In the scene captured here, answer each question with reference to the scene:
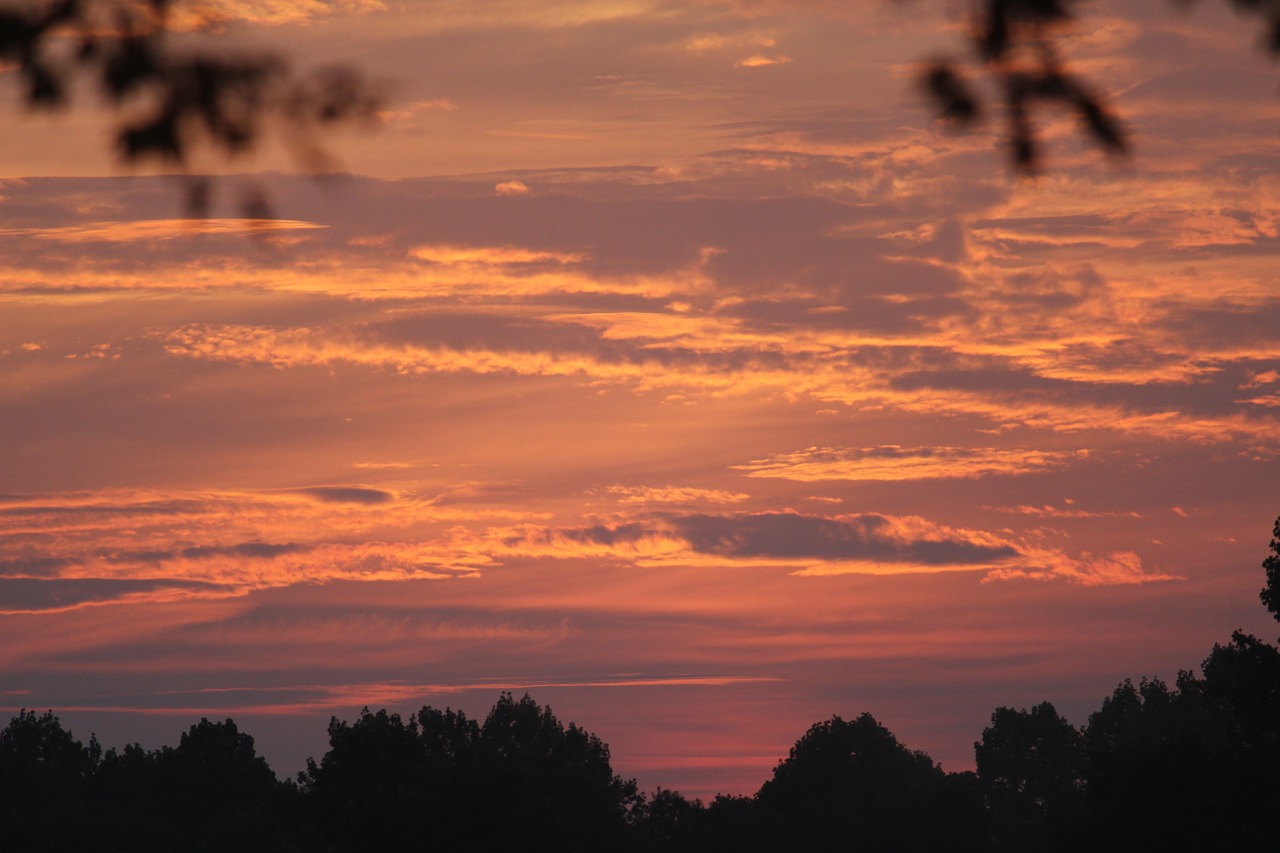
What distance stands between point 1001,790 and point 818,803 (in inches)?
1041

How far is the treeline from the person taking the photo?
63.6 meters

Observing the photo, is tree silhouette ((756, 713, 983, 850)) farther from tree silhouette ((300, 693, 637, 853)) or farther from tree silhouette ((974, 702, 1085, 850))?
tree silhouette ((300, 693, 637, 853))

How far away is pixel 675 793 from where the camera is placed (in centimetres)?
16312

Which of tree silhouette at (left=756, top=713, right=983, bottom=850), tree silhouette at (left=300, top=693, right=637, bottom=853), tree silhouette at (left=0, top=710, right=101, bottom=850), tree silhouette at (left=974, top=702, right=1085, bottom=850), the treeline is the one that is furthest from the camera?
tree silhouette at (left=974, top=702, right=1085, bottom=850)

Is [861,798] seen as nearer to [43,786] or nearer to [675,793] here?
[675,793]

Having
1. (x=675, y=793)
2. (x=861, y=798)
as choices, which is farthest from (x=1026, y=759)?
(x=675, y=793)

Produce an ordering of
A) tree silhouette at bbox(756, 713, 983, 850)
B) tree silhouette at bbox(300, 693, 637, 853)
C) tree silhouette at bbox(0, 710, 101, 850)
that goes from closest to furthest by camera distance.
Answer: tree silhouette at bbox(300, 693, 637, 853) < tree silhouette at bbox(756, 713, 983, 850) < tree silhouette at bbox(0, 710, 101, 850)

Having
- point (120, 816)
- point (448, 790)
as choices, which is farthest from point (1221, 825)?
point (120, 816)

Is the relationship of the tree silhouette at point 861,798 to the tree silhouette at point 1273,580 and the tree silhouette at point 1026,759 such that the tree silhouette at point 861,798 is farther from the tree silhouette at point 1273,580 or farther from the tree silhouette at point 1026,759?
the tree silhouette at point 1273,580

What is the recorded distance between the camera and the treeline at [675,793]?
63.6m

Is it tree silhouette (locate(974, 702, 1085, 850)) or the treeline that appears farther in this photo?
tree silhouette (locate(974, 702, 1085, 850))

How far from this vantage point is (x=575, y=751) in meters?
147

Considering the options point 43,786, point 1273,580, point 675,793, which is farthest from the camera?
point 675,793

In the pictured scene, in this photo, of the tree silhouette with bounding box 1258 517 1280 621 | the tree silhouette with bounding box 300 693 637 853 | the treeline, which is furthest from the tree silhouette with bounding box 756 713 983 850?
the tree silhouette with bounding box 1258 517 1280 621
